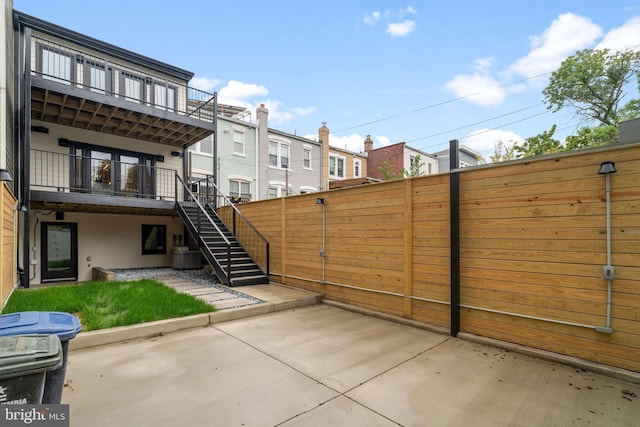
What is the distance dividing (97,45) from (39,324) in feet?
35.2

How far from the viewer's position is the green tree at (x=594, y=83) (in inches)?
705

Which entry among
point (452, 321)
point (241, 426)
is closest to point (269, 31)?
point (452, 321)

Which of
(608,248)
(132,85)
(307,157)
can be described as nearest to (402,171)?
(307,157)

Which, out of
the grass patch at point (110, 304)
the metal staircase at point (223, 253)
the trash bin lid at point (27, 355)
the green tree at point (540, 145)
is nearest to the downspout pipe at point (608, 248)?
the trash bin lid at point (27, 355)

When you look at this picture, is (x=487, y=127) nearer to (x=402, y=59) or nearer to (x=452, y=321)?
(x=402, y=59)

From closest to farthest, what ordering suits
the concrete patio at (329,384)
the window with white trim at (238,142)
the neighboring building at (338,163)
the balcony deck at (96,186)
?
the concrete patio at (329,384) < the balcony deck at (96,186) < the window with white trim at (238,142) < the neighboring building at (338,163)

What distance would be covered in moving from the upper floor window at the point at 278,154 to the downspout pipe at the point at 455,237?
1378 centimetres

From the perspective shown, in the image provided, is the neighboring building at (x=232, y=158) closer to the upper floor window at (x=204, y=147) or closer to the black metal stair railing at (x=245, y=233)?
the upper floor window at (x=204, y=147)

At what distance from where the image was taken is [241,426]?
7.63ft

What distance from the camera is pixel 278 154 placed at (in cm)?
1759

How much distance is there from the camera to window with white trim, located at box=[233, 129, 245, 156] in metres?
15.5

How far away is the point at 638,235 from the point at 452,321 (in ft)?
7.41

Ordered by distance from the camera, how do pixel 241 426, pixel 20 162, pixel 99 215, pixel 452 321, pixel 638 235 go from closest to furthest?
pixel 241 426
pixel 638 235
pixel 452 321
pixel 20 162
pixel 99 215

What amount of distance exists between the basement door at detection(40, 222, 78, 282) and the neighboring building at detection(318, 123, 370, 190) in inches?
484
